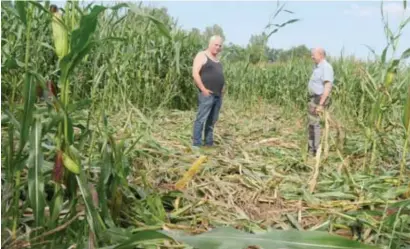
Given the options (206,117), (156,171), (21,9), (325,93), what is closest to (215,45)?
(206,117)

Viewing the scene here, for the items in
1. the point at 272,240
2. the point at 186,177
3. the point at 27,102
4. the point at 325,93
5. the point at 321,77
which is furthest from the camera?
the point at 321,77

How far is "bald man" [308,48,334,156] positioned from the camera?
16.7 feet

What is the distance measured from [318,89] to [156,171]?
2.63 meters

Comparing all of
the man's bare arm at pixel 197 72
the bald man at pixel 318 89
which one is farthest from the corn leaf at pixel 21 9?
the bald man at pixel 318 89

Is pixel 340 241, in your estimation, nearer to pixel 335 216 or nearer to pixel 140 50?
→ pixel 335 216

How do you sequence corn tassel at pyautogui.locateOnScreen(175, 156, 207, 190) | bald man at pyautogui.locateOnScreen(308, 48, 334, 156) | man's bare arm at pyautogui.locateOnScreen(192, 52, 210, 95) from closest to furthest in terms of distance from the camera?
corn tassel at pyautogui.locateOnScreen(175, 156, 207, 190) < man's bare arm at pyautogui.locateOnScreen(192, 52, 210, 95) < bald man at pyautogui.locateOnScreen(308, 48, 334, 156)

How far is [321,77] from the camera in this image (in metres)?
5.22

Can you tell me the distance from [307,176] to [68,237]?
245cm

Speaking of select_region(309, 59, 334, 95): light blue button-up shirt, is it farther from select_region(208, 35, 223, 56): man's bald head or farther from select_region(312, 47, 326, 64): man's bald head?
select_region(208, 35, 223, 56): man's bald head

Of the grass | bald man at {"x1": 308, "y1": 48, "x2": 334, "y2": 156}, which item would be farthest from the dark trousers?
bald man at {"x1": 308, "y1": 48, "x2": 334, "y2": 156}

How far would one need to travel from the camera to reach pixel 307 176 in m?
3.92

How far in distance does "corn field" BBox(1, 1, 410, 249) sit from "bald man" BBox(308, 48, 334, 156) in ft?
0.76

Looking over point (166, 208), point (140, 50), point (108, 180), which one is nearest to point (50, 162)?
point (108, 180)

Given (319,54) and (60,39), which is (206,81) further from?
(60,39)
